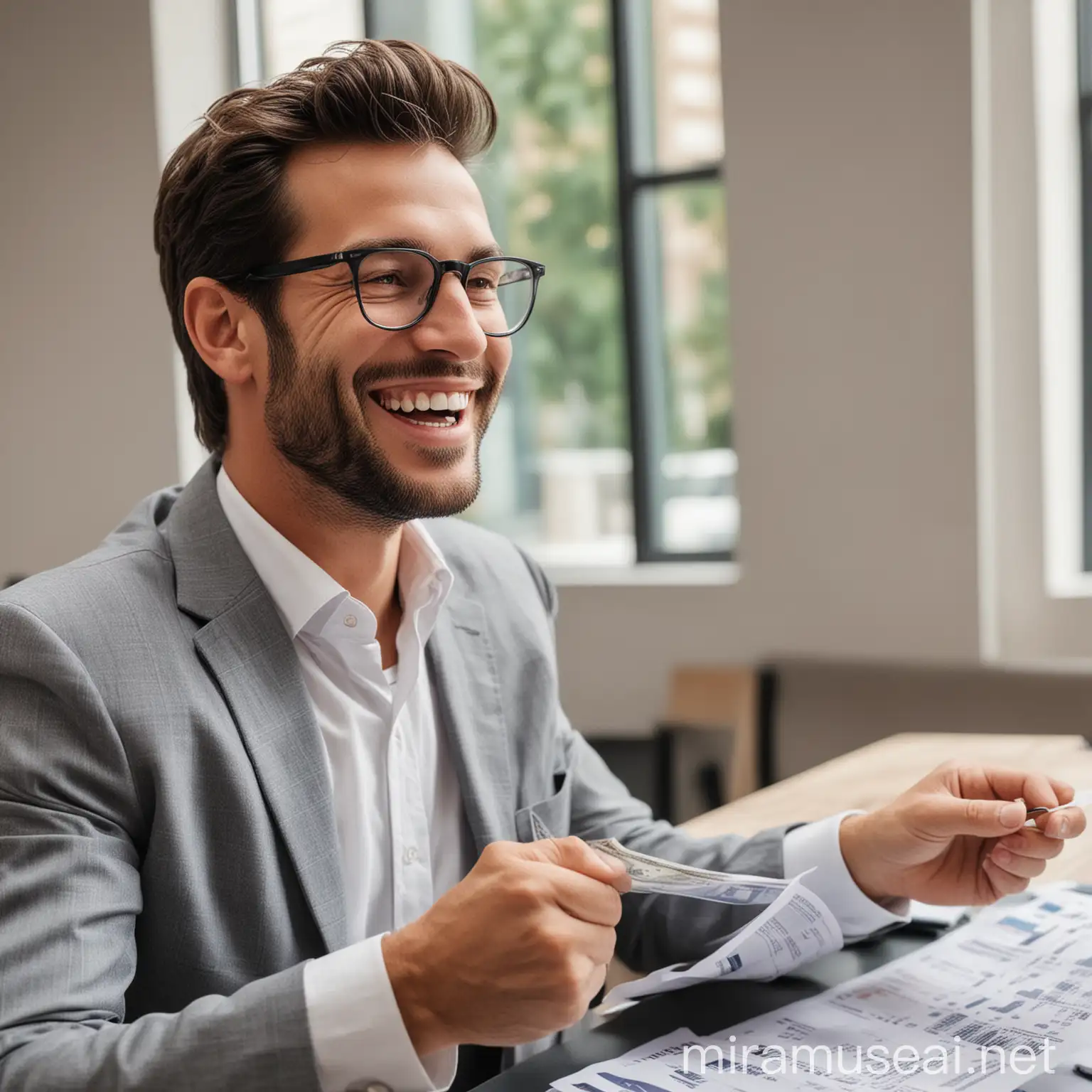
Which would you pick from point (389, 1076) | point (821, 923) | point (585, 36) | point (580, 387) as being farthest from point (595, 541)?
point (389, 1076)

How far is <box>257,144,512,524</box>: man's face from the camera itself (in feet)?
4.29

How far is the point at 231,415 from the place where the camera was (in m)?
1.44

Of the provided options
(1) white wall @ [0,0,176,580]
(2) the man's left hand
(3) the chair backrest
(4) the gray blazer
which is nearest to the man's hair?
(4) the gray blazer

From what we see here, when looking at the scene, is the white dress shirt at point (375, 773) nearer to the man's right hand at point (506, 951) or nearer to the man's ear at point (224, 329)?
the man's ear at point (224, 329)

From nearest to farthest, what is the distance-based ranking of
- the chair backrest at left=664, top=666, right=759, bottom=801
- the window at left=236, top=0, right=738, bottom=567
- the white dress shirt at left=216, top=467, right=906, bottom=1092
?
the white dress shirt at left=216, top=467, right=906, bottom=1092, the chair backrest at left=664, top=666, right=759, bottom=801, the window at left=236, top=0, right=738, bottom=567

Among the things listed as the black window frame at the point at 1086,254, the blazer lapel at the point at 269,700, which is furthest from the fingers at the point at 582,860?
the black window frame at the point at 1086,254

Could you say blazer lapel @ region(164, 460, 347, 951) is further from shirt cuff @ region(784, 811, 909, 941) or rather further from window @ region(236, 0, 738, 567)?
window @ region(236, 0, 738, 567)

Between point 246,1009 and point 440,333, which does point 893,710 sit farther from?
point 246,1009

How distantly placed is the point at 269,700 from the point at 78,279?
11.1ft

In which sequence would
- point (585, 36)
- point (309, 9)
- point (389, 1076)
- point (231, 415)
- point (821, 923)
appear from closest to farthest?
point (389, 1076), point (821, 923), point (231, 415), point (585, 36), point (309, 9)

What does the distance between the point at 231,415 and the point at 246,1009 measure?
2.39 ft

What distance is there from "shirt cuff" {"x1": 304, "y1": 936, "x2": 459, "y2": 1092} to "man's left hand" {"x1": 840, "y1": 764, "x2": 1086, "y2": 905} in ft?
1.82

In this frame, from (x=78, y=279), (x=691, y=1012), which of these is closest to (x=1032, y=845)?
(x=691, y=1012)

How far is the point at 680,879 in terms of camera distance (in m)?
0.94
